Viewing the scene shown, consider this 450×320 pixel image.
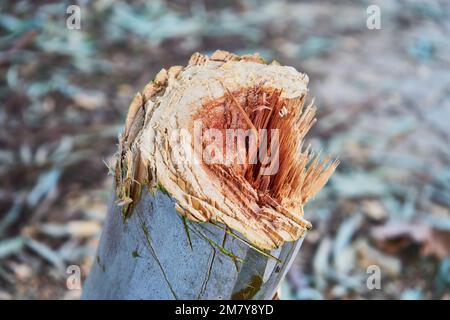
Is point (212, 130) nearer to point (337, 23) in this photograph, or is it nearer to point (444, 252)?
point (444, 252)

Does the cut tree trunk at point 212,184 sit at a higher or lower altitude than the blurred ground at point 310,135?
higher

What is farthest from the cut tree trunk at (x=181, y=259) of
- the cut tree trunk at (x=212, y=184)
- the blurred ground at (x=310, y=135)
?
the blurred ground at (x=310, y=135)

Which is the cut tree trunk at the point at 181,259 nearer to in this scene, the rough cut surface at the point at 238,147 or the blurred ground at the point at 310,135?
the rough cut surface at the point at 238,147

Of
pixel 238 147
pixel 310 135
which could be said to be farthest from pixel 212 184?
pixel 310 135

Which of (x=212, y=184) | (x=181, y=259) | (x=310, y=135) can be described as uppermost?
(x=212, y=184)

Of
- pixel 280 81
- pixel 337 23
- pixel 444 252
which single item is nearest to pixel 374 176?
pixel 444 252

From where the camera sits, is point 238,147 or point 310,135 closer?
point 238,147

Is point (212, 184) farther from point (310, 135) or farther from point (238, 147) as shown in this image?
point (310, 135)

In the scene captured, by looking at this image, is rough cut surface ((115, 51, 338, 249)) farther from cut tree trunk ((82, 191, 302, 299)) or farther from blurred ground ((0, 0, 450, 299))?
blurred ground ((0, 0, 450, 299))
